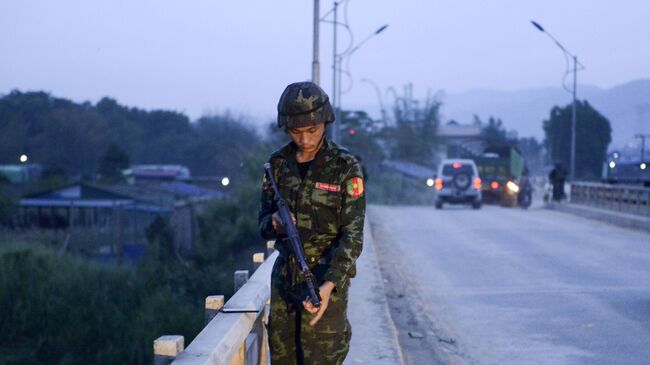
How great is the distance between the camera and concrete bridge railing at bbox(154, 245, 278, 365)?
3.86 m

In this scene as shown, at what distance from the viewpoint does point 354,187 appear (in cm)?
421

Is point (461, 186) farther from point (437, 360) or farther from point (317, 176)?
point (317, 176)

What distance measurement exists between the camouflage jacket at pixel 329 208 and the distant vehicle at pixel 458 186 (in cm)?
3218

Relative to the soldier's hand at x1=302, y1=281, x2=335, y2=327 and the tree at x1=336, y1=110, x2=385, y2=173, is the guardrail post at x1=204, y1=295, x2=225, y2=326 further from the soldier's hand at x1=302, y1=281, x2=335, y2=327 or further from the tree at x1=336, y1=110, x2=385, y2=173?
the tree at x1=336, y1=110, x2=385, y2=173

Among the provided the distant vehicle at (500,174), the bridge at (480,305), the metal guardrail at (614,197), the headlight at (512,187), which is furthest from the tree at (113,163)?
the bridge at (480,305)

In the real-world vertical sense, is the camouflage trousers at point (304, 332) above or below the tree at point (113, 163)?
below

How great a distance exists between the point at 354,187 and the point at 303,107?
0.42 m

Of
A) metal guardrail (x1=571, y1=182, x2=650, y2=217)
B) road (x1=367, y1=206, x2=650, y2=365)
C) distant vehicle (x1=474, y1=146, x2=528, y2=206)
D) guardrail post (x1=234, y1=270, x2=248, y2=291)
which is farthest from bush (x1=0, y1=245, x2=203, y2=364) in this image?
guardrail post (x1=234, y1=270, x2=248, y2=291)

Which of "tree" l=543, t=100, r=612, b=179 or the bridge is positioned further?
"tree" l=543, t=100, r=612, b=179

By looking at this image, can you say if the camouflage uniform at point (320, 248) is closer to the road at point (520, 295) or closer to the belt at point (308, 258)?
the belt at point (308, 258)

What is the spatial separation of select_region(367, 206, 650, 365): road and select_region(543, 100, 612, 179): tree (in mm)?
53593

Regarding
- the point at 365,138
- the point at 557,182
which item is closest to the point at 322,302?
the point at 557,182

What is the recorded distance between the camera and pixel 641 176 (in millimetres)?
37781

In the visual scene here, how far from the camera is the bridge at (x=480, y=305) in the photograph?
17.5ft
